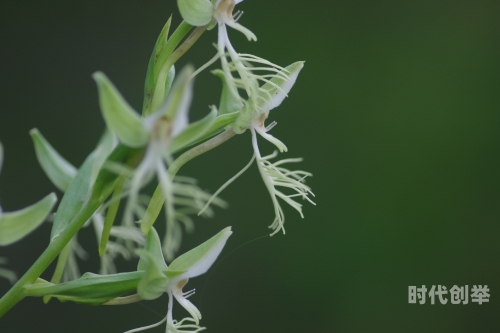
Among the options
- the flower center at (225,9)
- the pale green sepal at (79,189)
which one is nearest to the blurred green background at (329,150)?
the pale green sepal at (79,189)

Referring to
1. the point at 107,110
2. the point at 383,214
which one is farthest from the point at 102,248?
the point at 383,214

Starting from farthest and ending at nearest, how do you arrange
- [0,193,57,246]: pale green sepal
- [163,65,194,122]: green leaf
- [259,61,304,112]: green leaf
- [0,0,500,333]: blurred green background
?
[0,0,500,333]: blurred green background < [259,61,304,112]: green leaf < [0,193,57,246]: pale green sepal < [163,65,194,122]: green leaf

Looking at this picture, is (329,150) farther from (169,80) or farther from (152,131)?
(152,131)

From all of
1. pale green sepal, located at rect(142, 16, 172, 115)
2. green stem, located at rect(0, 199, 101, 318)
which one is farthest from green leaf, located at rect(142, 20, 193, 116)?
green stem, located at rect(0, 199, 101, 318)

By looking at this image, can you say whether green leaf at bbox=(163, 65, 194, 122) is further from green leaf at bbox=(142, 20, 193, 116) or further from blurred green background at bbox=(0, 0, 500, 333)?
blurred green background at bbox=(0, 0, 500, 333)

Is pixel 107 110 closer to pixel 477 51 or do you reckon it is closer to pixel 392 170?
pixel 392 170
